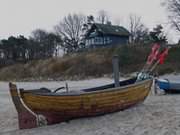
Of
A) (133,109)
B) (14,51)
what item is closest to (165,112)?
(133,109)

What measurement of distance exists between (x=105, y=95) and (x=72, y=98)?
1.00 metres

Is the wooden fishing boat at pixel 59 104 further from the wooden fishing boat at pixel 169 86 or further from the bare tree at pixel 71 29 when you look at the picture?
the bare tree at pixel 71 29

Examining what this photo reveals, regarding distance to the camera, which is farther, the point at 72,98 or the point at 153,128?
the point at 72,98

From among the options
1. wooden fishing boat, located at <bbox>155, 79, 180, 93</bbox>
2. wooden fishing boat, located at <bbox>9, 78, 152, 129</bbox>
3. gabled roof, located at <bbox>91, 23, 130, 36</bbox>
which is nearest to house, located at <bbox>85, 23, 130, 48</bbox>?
gabled roof, located at <bbox>91, 23, 130, 36</bbox>

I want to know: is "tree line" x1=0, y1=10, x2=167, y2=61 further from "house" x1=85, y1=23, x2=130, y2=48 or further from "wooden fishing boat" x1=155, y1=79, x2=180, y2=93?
"wooden fishing boat" x1=155, y1=79, x2=180, y2=93

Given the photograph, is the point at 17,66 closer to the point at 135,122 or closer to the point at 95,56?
the point at 95,56

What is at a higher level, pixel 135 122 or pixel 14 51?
pixel 14 51

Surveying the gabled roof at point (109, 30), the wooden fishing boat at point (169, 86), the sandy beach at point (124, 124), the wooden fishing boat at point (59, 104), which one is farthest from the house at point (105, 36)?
the wooden fishing boat at point (59, 104)

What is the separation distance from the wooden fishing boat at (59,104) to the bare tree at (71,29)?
5667cm

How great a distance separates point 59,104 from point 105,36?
48.6 meters

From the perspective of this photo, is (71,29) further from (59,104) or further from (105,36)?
(59,104)

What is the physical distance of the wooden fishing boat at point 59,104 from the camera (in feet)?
29.1

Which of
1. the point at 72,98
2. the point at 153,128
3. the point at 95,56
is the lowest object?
the point at 153,128

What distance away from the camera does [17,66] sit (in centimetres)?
5181
